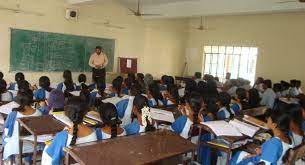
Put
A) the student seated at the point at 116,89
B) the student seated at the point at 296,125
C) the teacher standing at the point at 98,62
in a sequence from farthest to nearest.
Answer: the teacher standing at the point at 98,62 < the student seated at the point at 116,89 < the student seated at the point at 296,125

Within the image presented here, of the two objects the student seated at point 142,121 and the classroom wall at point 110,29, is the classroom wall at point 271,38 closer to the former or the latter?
the classroom wall at point 110,29

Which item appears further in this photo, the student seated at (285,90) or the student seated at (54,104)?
the student seated at (285,90)

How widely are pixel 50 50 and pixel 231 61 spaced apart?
571 cm

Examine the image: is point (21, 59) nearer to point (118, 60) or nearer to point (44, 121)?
point (118, 60)

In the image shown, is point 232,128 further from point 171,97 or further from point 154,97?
point 171,97

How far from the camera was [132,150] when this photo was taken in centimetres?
196

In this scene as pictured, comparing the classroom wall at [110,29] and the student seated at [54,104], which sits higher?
the classroom wall at [110,29]

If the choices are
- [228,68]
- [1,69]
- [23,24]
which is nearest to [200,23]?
[228,68]

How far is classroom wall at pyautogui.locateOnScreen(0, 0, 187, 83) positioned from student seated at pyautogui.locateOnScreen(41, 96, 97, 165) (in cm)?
494

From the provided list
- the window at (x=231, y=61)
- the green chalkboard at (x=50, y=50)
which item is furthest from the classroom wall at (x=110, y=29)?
the window at (x=231, y=61)

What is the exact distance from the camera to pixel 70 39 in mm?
7375

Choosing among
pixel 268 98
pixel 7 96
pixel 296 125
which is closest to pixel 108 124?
pixel 296 125

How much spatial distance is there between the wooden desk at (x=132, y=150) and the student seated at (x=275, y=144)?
1.98 ft

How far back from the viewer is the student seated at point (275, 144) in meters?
2.28
